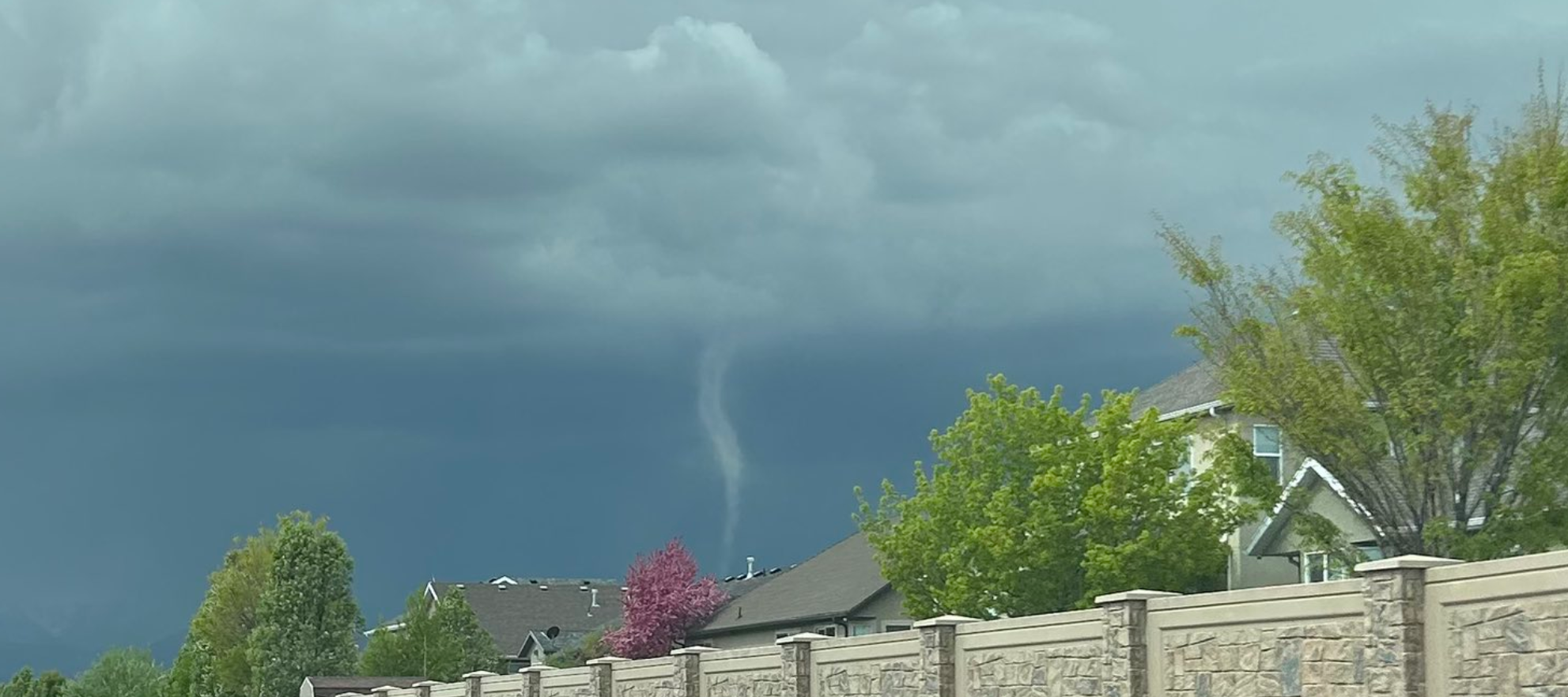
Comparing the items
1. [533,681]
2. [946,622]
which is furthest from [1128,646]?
[533,681]

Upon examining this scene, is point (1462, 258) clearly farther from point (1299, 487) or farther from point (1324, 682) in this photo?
point (1324, 682)

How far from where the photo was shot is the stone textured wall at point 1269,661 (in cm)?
1702

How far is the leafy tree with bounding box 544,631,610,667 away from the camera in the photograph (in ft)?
218

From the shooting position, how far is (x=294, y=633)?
68.3 m

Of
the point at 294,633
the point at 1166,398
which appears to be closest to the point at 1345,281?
the point at 1166,398

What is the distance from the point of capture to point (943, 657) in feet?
76.3

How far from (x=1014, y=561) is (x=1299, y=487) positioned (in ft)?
20.8

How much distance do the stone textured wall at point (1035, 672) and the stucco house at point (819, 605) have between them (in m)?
25.1

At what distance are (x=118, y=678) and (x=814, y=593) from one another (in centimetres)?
6116

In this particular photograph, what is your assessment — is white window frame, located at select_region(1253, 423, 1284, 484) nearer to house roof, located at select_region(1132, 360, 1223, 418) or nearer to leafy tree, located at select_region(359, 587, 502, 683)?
house roof, located at select_region(1132, 360, 1223, 418)

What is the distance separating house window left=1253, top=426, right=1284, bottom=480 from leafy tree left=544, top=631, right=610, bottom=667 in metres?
30.4

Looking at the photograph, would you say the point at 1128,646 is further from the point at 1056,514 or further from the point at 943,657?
the point at 1056,514

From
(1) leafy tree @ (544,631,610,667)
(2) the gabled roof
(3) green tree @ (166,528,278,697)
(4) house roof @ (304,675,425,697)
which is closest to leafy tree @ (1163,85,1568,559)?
(2) the gabled roof

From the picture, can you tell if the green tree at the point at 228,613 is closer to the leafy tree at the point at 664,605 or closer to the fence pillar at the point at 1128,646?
the leafy tree at the point at 664,605
